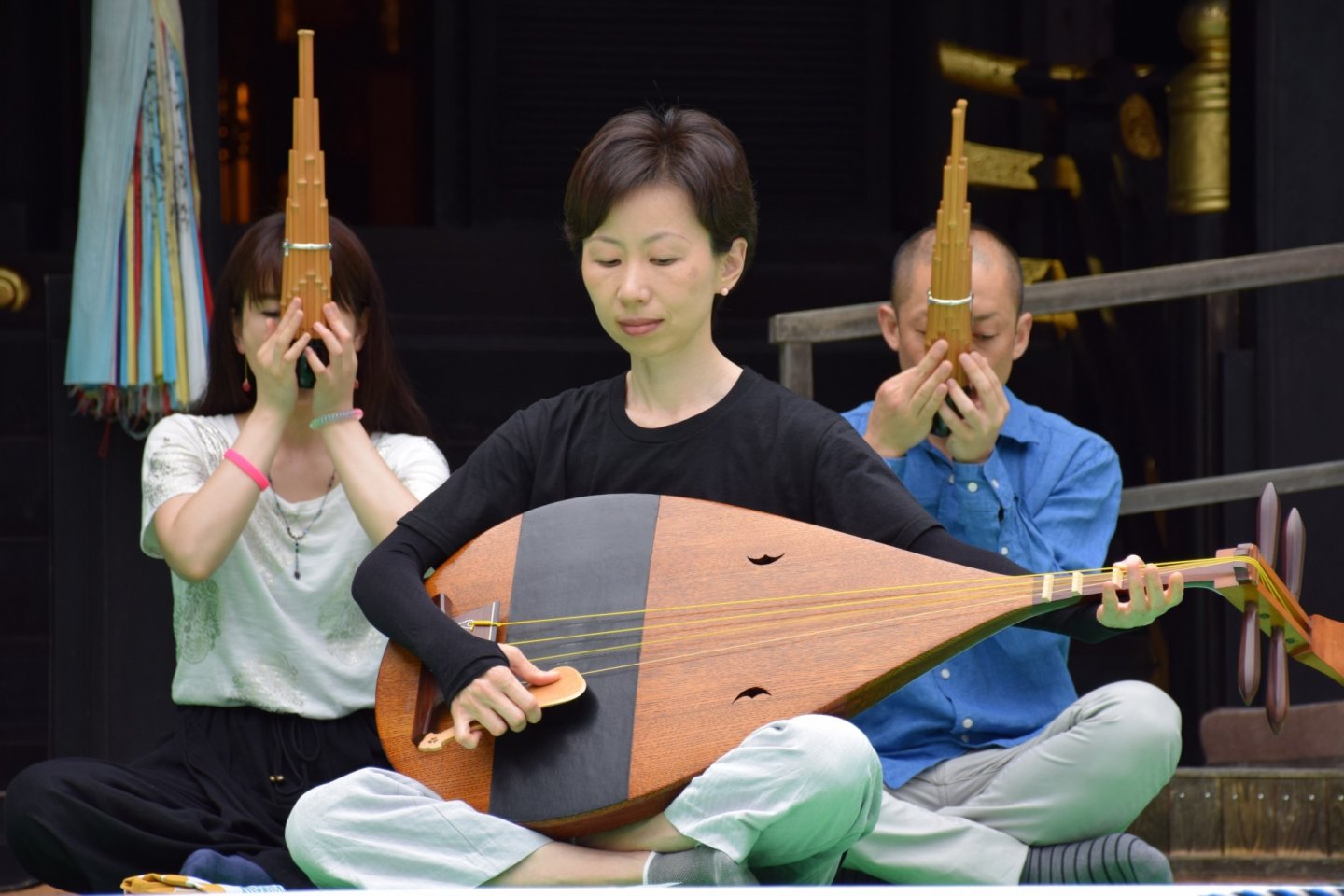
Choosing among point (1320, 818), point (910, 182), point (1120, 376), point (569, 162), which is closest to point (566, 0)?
point (569, 162)

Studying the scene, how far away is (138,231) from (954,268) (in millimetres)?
1613

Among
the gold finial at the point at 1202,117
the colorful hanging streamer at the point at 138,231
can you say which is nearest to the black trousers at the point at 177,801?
the colorful hanging streamer at the point at 138,231

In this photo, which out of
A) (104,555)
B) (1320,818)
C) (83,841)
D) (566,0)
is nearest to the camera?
(83,841)

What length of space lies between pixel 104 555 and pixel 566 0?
1796 mm

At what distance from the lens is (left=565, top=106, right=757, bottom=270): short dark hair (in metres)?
2.39

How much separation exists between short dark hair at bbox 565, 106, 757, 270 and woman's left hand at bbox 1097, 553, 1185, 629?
2.30 feet

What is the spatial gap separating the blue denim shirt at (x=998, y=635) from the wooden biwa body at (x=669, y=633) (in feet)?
1.36

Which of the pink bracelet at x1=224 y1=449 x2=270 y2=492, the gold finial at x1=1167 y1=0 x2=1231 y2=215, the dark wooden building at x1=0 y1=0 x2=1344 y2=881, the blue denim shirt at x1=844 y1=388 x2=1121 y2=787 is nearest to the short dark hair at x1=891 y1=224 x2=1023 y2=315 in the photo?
the blue denim shirt at x1=844 y1=388 x2=1121 y2=787

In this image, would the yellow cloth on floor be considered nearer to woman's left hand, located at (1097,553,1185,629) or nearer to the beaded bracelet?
the beaded bracelet

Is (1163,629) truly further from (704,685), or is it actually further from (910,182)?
(704,685)

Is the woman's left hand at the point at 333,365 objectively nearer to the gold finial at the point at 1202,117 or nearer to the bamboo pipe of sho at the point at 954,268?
the bamboo pipe of sho at the point at 954,268

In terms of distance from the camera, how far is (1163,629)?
4.40 metres

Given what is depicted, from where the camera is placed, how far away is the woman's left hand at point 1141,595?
207cm

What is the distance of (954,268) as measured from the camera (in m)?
2.54
